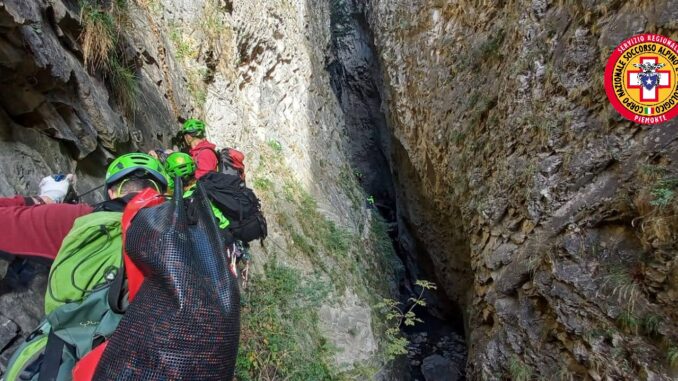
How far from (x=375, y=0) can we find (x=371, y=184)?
8.20 meters

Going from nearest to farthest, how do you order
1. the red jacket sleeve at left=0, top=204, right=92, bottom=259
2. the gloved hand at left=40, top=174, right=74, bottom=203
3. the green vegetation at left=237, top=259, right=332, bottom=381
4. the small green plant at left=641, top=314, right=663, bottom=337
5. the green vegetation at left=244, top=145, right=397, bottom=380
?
the red jacket sleeve at left=0, top=204, right=92, bottom=259 < the gloved hand at left=40, top=174, right=74, bottom=203 < the small green plant at left=641, top=314, right=663, bottom=337 < the green vegetation at left=237, top=259, right=332, bottom=381 < the green vegetation at left=244, top=145, right=397, bottom=380

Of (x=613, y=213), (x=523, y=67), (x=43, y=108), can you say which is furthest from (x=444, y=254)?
(x=43, y=108)

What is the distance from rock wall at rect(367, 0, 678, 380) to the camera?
3.61 m

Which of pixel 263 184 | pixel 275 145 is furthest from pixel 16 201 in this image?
pixel 275 145

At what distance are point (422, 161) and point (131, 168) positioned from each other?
25.2 ft

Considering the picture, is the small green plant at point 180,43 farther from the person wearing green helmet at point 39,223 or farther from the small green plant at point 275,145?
the person wearing green helmet at point 39,223

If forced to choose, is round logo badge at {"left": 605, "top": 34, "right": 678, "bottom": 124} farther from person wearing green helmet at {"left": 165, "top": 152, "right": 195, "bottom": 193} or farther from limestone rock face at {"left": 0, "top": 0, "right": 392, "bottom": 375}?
limestone rock face at {"left": 0, "top": 0, "right": 392, "bottom": 375}

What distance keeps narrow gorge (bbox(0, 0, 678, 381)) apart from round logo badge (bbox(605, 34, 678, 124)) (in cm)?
11

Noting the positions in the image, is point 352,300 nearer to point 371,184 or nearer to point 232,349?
point 232,349

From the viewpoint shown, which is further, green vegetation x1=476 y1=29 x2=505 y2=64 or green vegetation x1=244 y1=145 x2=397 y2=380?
green vegetation x1=476 y1=29 x2=505 y2=64

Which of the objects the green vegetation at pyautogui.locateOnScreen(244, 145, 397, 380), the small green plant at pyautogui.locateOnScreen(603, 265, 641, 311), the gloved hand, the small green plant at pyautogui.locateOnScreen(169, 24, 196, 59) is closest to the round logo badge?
the small green plant at pyautogui.locateOnScreen(603, 265, 641, 311)

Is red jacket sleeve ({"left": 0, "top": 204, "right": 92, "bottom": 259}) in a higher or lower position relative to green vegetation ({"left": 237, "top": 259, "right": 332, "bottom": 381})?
higher

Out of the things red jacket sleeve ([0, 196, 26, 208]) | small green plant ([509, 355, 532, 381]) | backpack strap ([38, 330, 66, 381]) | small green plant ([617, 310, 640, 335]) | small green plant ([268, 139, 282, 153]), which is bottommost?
backpack strap ([38, 330, 66, 381])

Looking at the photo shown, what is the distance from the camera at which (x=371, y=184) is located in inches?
722
